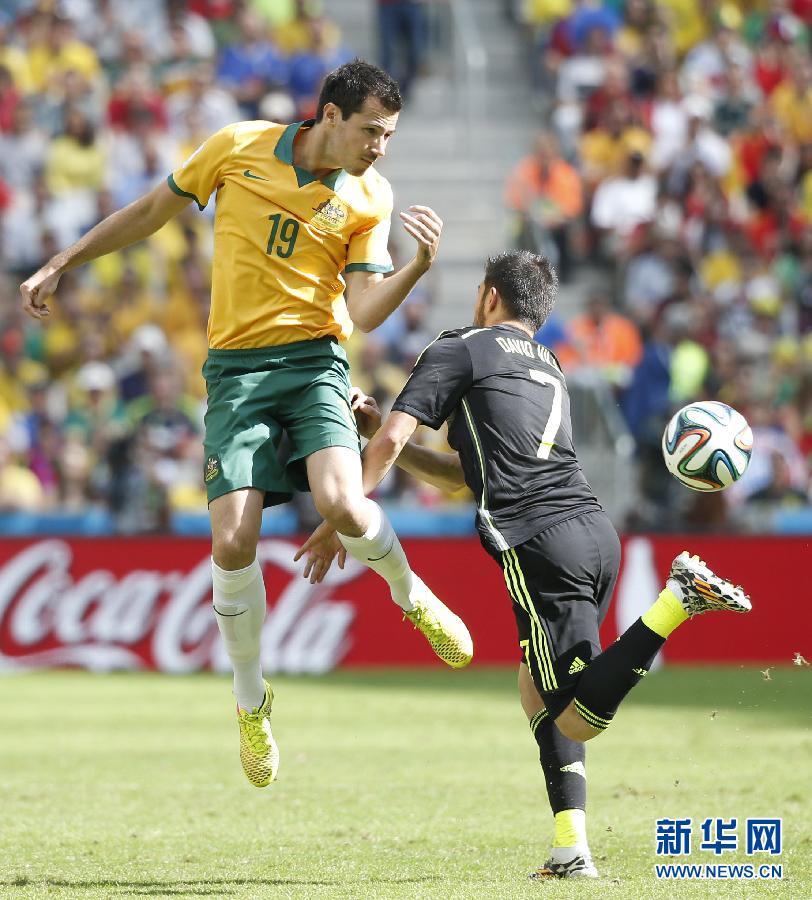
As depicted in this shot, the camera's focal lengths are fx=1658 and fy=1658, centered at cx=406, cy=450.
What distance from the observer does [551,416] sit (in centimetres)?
656

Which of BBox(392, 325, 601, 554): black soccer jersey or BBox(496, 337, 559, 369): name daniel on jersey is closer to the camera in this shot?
BBox(392, 325, 601, 554): black soccer jersey

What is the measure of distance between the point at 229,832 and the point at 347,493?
70.1 inches

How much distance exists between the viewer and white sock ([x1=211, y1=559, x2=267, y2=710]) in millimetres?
6910

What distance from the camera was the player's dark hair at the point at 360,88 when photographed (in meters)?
6.62

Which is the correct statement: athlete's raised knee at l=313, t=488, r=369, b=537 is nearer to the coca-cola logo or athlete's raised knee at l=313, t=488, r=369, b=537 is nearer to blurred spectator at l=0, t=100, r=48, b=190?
the coca-cola logo

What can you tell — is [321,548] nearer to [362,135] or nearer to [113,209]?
[362,135]

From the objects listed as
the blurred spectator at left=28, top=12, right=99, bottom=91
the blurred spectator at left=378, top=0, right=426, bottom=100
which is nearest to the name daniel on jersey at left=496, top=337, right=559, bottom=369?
the blurred spectator at left=378, top=0, right=426, bottom=100

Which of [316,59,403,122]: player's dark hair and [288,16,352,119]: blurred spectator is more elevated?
[288,16,352,119]: blurred spectator

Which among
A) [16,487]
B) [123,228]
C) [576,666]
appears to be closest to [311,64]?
[16,487]

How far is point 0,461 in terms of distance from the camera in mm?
14703

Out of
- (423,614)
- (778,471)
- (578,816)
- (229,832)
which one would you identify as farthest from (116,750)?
(778,471)

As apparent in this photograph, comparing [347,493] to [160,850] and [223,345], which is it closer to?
[223,345]

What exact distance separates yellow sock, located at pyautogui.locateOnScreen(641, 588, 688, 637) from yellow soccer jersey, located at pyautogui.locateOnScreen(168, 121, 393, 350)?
1.85 metres

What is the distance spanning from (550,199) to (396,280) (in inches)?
458
